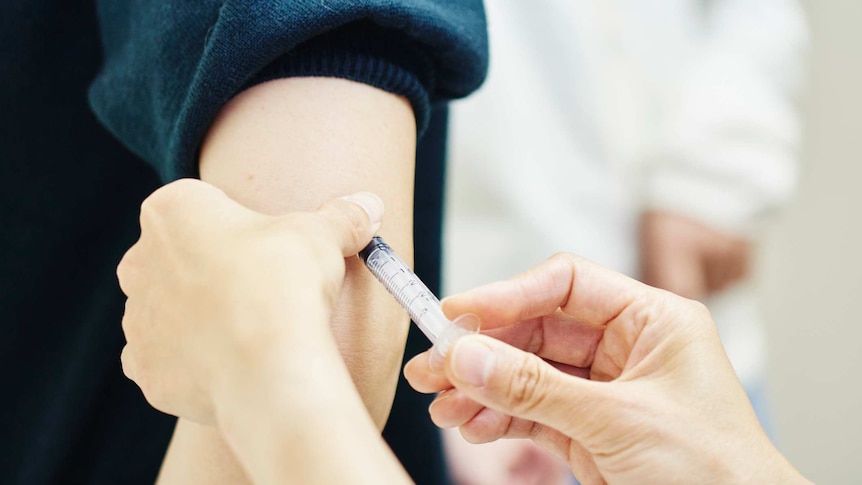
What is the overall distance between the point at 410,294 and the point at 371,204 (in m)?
Result: 0.08

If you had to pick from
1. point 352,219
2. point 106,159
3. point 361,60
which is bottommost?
point 106,159

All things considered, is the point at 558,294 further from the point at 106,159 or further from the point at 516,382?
the point at 106,159

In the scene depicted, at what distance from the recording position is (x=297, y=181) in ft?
1.83

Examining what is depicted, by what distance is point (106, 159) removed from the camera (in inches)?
31.0

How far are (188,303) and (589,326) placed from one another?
412mm

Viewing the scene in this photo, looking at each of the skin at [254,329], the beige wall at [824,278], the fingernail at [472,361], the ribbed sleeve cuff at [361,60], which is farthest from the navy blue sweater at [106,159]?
the beige wall at [824,278]

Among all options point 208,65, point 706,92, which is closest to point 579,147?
point 706,92

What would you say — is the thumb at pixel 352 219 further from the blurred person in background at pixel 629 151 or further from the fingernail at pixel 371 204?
the blurred person in background at pixel 629 151

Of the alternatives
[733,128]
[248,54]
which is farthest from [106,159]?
[733,128]

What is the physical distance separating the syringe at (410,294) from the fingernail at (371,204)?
25 mm

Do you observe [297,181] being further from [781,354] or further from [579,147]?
[781,354]

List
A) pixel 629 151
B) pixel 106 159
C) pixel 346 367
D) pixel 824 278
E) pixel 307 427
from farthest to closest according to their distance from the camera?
1. pixel 824 278
2. pixel 629 151
3. pixel 106 159
4. pixel 346 367
5. pixel 307 427

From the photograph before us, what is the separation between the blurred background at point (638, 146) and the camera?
1.19 meters

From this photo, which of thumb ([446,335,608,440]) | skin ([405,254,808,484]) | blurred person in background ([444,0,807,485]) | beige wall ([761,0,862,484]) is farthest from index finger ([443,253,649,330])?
beige wall ([761,0,862,484])
